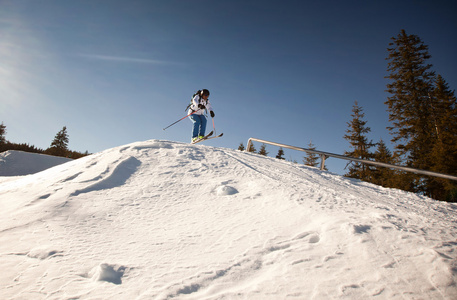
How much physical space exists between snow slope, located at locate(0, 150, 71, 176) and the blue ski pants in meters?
9.18

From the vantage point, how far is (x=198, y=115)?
812 centimetres

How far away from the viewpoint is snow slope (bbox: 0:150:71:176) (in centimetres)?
1044

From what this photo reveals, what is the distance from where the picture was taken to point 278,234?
6.93ft

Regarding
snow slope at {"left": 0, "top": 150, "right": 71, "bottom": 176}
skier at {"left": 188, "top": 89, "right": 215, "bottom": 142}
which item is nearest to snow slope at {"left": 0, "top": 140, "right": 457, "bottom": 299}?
skier at {"left": 188, "top": 89, "right": 215, "bottom": 142}

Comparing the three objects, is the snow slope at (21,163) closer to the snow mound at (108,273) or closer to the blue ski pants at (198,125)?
the blue ski pants at (198,125)

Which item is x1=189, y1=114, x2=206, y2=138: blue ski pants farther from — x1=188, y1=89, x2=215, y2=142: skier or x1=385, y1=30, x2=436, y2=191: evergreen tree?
x1=385, y1=30, x2=436, y2=191: evergreen tree

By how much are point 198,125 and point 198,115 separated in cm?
39

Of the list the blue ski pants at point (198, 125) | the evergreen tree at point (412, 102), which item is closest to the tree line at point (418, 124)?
the evergreen tree at point (412, 102)

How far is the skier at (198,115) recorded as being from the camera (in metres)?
8.08

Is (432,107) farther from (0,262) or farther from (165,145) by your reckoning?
(0,262)

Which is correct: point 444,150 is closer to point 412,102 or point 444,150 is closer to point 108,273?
point 412,102

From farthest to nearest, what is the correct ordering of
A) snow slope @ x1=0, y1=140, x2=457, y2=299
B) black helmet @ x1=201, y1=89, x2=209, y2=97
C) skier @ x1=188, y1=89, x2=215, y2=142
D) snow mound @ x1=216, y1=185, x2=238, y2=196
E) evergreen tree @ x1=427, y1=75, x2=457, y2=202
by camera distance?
evergreen tree @ x1=427, y1=75, x2=457, y2=202 → black helmet @ x1=201, y1=89, x2=209, y2=97 → skier @ x1=188, y1=89, x2=215, y2=142 → snow mound @ x1=216, y1=185, x2=238, y2=196 → snow slope @ x1=0, y1=140, x2=457, y2=299

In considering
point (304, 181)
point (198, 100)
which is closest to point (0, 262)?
point (304, 181)

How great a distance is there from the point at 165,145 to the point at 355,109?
967 inches
